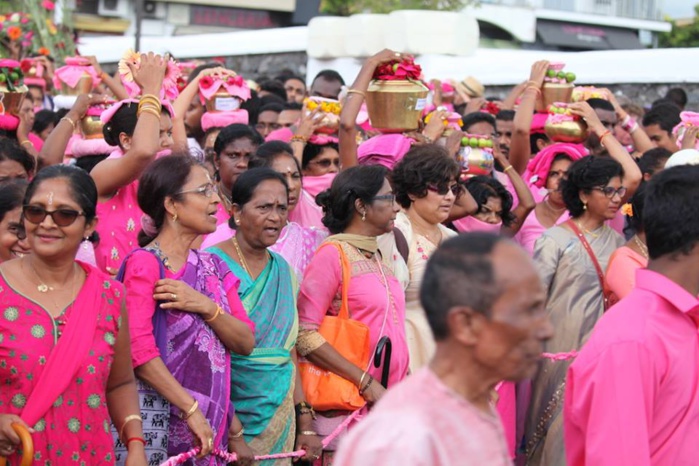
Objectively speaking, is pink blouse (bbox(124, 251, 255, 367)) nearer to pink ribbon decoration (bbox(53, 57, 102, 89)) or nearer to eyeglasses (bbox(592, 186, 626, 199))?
eyeglasses (bbox(592, 186, 626, 199))

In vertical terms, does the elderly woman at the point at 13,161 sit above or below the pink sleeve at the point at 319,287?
above

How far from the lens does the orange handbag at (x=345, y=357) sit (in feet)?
17.1

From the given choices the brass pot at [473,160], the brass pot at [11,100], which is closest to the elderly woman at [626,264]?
the brass pot at [473,160]

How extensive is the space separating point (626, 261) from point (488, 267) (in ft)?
11.1

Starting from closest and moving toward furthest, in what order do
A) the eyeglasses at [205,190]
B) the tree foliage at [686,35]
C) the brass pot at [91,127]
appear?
the eyeglasses at [205,190] → the brass pot at [91,127] → the tree foliage at [686,35]

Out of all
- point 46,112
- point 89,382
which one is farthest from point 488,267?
point 46,112

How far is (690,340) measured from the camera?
11.6ft

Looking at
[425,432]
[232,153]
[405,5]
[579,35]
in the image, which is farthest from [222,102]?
[579,35]

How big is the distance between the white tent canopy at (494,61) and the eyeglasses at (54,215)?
7448mm

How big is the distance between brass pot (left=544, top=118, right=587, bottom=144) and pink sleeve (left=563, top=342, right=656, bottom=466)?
435 cm

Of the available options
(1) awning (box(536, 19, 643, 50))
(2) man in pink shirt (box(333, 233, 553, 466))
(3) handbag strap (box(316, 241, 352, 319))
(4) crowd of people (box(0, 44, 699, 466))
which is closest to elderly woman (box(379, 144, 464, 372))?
(4) crowd of people (box(0, 44, 699, 466))

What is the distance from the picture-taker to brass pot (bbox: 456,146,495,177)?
7449 mm

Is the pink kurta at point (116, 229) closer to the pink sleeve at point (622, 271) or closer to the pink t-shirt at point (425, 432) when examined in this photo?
the pink sleeve at point (622, 271)

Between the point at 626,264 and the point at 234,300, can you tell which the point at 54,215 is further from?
the point at 626,264
